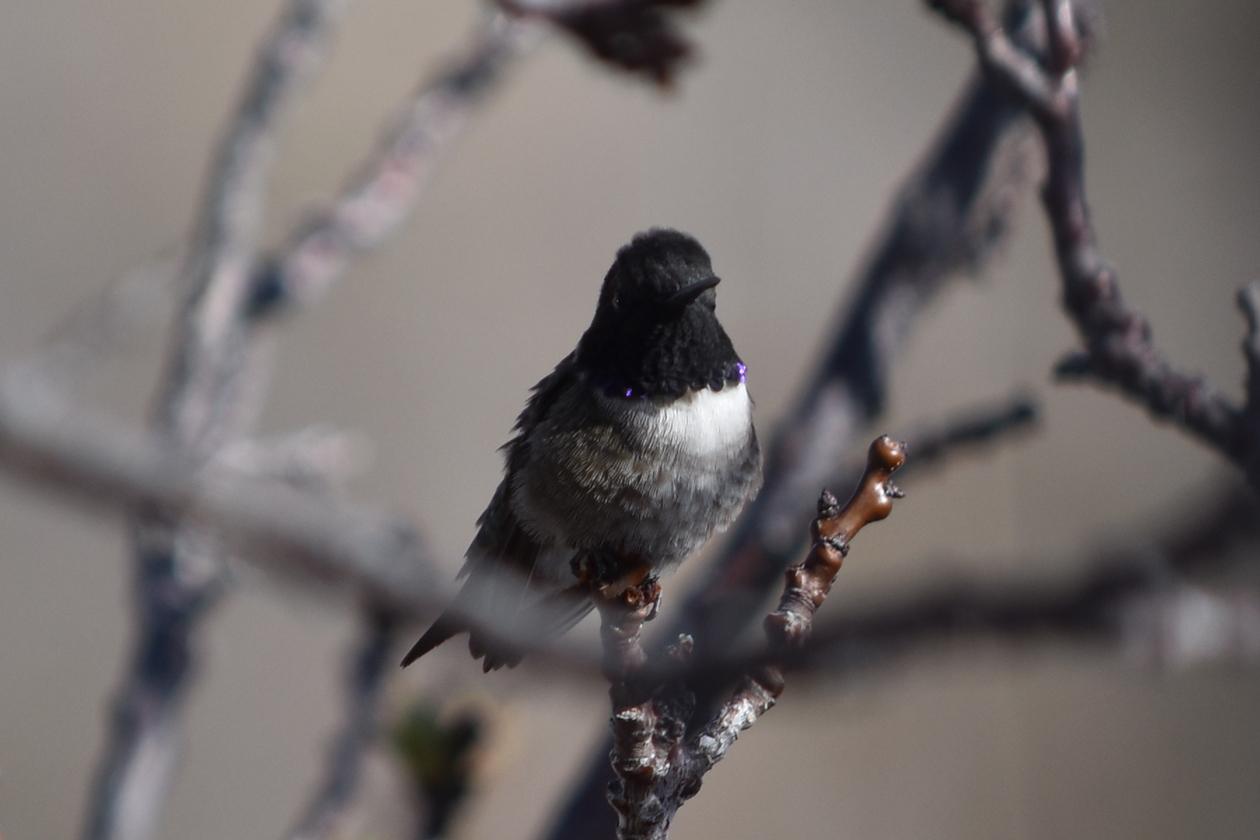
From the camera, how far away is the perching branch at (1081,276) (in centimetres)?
248

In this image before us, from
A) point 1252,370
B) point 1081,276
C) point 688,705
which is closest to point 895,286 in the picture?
point 1081,276

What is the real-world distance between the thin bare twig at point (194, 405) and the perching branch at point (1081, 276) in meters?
1.52

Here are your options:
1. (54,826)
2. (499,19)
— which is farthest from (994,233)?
(54,826)

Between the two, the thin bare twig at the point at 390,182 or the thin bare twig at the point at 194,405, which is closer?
the thin bare twig at the point at 194,405

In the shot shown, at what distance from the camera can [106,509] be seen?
72 cm

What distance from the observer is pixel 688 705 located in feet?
6.08

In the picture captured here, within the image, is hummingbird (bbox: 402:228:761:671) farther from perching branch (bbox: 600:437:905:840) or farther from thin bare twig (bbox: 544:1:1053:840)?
thin bare twig (bbox: 544:1:1053:840)

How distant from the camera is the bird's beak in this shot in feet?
7.13

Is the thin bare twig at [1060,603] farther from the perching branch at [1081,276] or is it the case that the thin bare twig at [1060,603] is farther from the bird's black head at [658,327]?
the perching branch at [1081,276]

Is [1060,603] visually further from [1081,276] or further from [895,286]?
[895,286]

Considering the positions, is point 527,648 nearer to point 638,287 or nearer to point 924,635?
point 924,635

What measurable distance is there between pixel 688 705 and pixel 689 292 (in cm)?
70

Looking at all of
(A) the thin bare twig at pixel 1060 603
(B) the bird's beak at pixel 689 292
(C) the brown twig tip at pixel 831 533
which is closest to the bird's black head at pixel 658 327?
(B) the bird's beak at pixel 689 292

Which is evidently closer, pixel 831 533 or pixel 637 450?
pixel 831 533
